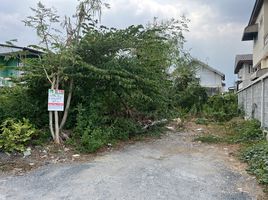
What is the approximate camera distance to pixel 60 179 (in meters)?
5.24

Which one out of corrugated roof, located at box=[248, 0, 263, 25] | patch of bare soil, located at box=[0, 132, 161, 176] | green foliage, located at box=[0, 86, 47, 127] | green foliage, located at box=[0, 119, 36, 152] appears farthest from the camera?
corrugated roof, located at box=[248, 0, 263, 25]

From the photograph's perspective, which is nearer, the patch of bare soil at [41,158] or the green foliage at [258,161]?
the green foliage at [258,161]

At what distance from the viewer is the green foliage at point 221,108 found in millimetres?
15066

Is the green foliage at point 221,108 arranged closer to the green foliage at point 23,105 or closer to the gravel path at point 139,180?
the gravel path at point 139,180

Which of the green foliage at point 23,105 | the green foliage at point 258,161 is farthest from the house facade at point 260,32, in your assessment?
the green foliage at point 23,105

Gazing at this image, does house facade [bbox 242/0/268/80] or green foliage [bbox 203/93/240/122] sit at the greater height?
house facade [bbox 242/0/268/80]

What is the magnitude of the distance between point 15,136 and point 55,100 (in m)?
1.28

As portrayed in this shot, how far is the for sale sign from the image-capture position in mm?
7501

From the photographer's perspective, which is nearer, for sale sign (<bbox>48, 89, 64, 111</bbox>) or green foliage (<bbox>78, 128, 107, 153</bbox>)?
green foliage (<bbox>78, 128, 107, 153</bbox>)

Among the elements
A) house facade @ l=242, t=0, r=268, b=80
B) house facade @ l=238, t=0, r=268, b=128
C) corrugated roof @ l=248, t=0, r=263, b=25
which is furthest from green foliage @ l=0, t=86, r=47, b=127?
corrugated roof @ l=248, t=0, r=263, b=25

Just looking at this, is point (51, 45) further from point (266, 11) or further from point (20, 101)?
point (266, 11)

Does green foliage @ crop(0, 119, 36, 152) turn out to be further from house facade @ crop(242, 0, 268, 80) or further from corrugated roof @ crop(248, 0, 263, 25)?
corrugated roof @ crop(248, 0, 263, 25)

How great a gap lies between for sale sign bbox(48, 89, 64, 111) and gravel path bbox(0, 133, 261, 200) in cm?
168

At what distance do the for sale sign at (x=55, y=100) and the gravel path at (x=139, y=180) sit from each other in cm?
168
